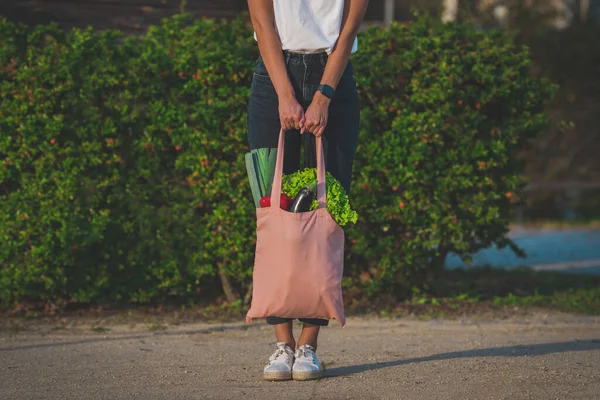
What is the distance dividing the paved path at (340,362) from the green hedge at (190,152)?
547mm

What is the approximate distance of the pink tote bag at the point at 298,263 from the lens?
4445mm

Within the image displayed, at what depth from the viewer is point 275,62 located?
15.0ft

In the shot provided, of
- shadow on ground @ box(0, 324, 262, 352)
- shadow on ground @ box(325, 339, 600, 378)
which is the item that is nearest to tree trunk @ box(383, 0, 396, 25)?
shadow on ground @ box(0, 324, 262, 352)

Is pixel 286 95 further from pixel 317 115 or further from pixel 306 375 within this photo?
pixel 306 375

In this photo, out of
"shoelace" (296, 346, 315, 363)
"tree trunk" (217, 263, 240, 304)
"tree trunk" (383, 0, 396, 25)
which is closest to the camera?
"shoelace" (296, 346, 315, 363)

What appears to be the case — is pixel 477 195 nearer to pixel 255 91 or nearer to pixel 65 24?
pixel 255 91

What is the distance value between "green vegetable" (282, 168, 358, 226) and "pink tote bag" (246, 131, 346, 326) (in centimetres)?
4

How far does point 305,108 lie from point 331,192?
40cm

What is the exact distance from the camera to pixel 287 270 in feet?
14.6

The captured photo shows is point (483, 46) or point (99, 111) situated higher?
point (483, 46)

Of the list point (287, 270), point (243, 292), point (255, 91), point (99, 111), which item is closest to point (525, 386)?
point (287, 270)

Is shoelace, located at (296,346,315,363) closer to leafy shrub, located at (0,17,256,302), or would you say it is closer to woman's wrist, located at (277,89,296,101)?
woman's wrist, located at (277,89,296,101)

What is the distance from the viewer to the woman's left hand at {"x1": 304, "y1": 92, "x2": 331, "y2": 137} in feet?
14.9

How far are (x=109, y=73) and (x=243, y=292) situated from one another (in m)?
1.72
